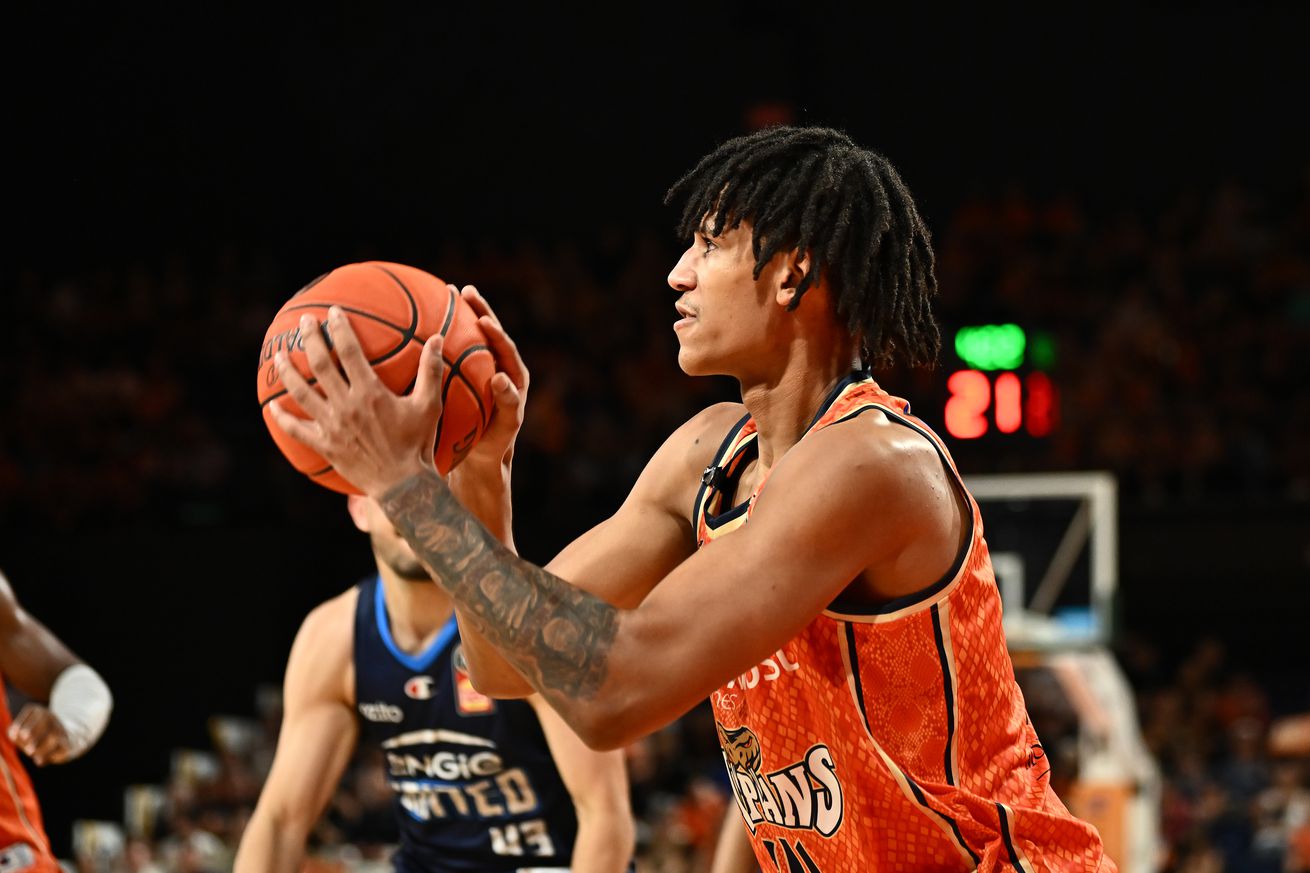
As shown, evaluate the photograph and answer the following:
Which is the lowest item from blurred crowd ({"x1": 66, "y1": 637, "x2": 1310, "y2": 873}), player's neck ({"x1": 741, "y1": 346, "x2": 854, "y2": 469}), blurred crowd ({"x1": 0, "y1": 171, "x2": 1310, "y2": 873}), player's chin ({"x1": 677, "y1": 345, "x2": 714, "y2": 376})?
blurred crowd ({"x1": 66, "y1": 637, "x2": 1310, "y2": 873})

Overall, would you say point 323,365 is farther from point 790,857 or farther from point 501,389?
point 790,857

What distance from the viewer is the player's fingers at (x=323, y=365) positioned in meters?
2.33

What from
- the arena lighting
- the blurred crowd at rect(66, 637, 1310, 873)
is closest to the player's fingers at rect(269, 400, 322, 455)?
the blurred crowd at rect(66, 637, 1310, 873)

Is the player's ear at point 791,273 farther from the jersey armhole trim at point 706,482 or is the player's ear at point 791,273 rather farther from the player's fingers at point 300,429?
the player's fingers at point 300,429

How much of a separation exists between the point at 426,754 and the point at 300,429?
78.2 inches

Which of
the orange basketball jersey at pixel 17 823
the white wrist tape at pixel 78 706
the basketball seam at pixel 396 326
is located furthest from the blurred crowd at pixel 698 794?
the basketball seam at pixel 396 326

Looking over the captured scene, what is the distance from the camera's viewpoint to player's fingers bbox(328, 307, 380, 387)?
2322 millimetres

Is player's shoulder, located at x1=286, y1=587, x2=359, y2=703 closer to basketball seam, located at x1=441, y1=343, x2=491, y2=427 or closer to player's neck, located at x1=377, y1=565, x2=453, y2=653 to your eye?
player's neck, located at x1=377, y1=565, x2=453, y2=653

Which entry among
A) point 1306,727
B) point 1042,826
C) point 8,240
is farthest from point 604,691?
point 8,240

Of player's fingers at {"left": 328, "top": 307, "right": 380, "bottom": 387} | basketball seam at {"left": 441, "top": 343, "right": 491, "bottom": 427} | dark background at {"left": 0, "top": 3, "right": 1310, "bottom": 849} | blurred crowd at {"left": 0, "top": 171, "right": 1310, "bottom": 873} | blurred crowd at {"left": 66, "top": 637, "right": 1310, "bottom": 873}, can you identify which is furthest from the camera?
dark background at {"left": 0, "top": 3, "right": 1310, "bottom": 849}

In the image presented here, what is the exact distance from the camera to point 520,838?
4.16 m

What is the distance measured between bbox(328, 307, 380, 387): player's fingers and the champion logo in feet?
6.51

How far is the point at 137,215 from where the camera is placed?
1375 cm

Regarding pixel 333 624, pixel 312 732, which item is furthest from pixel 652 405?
pixel 312 732
